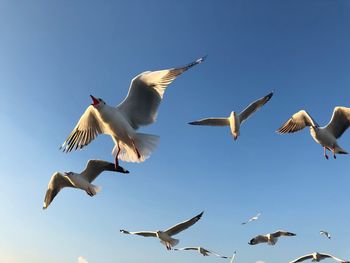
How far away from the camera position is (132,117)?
382 inches

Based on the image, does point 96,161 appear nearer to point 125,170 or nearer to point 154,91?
point 125,170

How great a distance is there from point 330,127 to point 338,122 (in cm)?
34

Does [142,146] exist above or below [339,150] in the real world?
below

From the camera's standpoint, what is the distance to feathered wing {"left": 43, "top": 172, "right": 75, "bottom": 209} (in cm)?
1220

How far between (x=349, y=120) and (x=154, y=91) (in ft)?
29.1

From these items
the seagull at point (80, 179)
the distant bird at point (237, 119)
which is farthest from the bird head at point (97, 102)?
the distant bird at point (237, 119)

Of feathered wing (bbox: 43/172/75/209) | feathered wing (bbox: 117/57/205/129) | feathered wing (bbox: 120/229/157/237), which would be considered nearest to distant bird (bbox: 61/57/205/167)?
feathered wing (bbox: 117/57/205/129)

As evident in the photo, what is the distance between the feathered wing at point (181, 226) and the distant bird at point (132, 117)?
3325mm

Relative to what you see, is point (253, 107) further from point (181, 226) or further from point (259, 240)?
point (181, 226)

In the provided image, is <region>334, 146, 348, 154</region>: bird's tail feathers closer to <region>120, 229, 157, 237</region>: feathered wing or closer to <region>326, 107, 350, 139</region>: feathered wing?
<region>326, 107, 350, 139</region>: feathered wing

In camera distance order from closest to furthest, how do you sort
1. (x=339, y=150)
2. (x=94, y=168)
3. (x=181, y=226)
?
(x=94, y=168) < (x=181, y=226) < (x=339, y=150)

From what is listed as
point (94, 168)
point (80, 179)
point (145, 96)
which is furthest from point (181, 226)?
point (145, 96)

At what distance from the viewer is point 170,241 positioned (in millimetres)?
12977

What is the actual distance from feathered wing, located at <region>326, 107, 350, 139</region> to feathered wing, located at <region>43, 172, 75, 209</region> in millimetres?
9022
